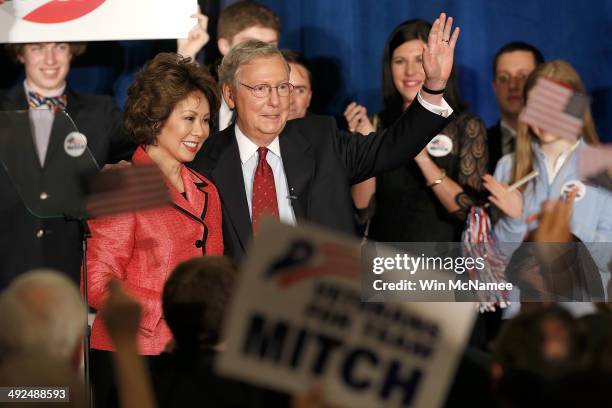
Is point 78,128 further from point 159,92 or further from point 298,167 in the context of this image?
point 298,167

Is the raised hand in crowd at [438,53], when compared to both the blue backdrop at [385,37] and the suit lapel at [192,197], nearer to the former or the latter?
the suit lapel at [192,197]

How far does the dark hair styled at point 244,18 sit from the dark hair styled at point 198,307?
84.1 inches

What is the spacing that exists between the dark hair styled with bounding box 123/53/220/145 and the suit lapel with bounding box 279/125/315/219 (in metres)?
0.28

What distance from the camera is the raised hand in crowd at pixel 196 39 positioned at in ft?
13.5

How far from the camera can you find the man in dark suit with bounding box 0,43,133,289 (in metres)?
3.91

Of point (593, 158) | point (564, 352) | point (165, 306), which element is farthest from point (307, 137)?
point (564, 352)

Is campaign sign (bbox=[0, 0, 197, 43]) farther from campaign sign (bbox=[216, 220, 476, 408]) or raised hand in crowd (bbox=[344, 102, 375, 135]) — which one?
campaign sign (bbox=[216, 220, 476, 408])

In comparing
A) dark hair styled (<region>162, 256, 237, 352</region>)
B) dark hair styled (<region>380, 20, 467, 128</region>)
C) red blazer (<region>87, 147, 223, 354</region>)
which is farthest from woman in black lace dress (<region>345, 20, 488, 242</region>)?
dark hair styled (<region>162, 256, 237, 352</region>)

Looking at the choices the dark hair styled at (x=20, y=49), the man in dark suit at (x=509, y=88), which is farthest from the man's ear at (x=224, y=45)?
the man in dark suit at (x=509, y=88)

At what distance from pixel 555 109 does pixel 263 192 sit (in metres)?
1.05

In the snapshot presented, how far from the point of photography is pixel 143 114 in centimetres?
308

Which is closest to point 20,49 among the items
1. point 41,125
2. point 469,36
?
point 41,125

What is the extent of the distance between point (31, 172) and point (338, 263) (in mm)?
1674

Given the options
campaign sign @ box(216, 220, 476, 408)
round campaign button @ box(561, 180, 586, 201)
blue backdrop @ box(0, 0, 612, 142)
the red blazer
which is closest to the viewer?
campaign sign @ box(216, 220, 476, 408)
